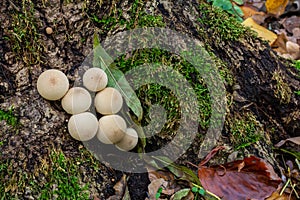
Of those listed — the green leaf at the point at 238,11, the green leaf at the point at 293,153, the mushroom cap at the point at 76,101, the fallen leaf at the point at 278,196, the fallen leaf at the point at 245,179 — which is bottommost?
the fallen leaf at the point at 278,196

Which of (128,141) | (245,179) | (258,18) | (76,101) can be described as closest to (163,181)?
(128,141)

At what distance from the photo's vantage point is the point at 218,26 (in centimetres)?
249

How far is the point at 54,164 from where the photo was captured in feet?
6.28

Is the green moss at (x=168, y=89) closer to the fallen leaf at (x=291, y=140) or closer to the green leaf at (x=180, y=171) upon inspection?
the green leaf at (x=180, y=171)

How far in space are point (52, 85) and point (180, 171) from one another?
2.97 ft

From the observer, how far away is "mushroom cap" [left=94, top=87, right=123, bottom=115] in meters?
1.95

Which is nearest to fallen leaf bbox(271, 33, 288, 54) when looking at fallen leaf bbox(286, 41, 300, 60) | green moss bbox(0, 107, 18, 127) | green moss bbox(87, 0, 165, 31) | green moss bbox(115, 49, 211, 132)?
fallen leaf bbox(286, 41, 300, 60)

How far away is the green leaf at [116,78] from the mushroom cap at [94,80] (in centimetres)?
9

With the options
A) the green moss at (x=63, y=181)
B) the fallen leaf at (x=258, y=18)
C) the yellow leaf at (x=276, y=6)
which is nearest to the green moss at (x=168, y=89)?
the green moss at (x=63, y=181)

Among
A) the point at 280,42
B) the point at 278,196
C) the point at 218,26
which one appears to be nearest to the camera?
the point at 278,196

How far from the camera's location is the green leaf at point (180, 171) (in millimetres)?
2139

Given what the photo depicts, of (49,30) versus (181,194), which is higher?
(49,30)

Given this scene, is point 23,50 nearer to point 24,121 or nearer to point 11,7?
point 11,7

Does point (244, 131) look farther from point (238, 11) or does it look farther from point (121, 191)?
point (238, 11)
